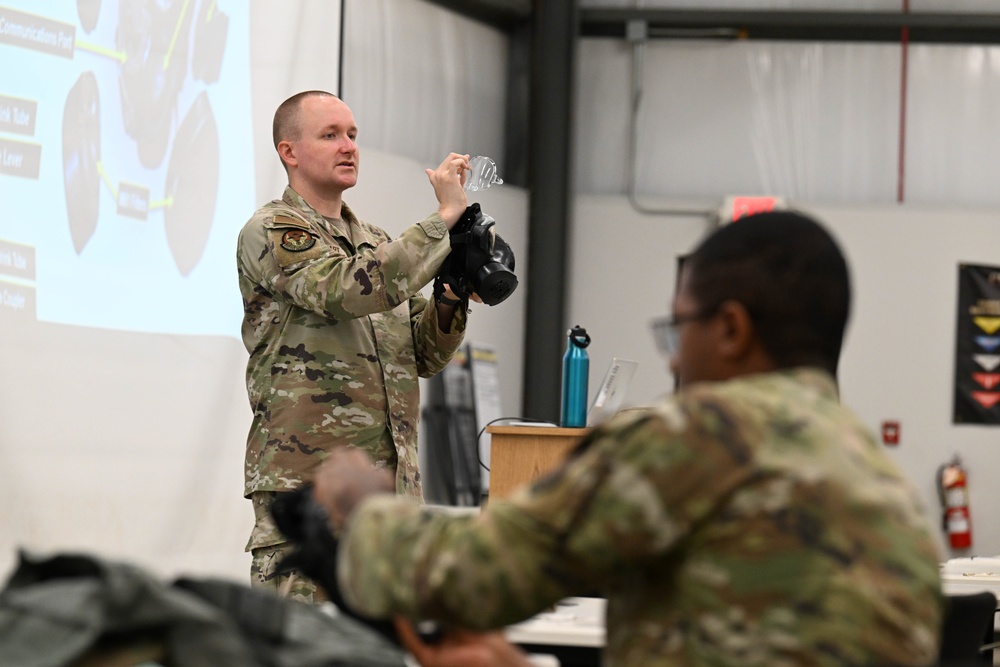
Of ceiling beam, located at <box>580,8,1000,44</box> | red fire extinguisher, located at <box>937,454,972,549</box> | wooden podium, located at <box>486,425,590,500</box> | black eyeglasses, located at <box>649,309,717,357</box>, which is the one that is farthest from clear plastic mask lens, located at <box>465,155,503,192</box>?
red fire extinguisher, located at <box>937,454,972,549</box>

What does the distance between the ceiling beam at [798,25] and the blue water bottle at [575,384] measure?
442cm

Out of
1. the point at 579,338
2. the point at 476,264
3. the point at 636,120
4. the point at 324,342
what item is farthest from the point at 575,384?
the point at 636,120

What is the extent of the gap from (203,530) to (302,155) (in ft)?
7.94

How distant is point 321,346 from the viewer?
2830mm

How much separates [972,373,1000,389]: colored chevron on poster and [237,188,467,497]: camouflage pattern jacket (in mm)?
5044

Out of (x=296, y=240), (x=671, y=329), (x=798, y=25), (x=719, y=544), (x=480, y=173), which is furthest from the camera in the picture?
(x=798, y=25)

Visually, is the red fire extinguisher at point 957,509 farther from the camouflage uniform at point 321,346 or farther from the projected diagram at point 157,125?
the camouflage uniform at point 321,346

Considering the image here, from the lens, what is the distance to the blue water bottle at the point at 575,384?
3.36 meters

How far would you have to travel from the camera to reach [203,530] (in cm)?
504

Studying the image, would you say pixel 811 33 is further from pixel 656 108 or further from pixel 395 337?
pixel 395 337

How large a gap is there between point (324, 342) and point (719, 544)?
1.85 m

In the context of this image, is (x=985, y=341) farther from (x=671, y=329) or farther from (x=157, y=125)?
(x=671, y=329)

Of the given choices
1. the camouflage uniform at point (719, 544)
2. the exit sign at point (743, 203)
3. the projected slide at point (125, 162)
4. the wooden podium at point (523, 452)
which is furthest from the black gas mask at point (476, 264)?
the exit sign at point (743, 203)

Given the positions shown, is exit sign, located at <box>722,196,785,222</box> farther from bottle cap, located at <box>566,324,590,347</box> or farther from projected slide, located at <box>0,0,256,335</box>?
bottle cap, located at <box>566,324,590,347</box>
